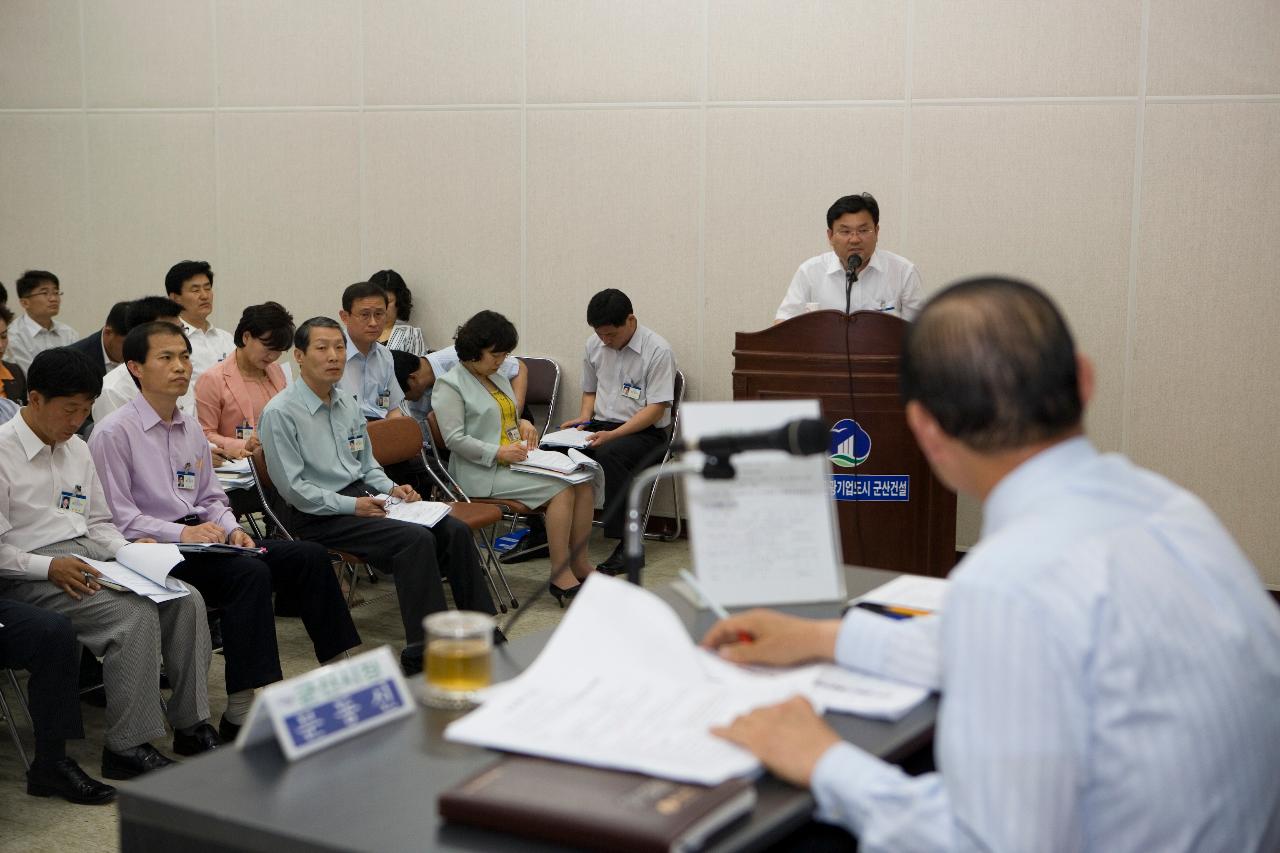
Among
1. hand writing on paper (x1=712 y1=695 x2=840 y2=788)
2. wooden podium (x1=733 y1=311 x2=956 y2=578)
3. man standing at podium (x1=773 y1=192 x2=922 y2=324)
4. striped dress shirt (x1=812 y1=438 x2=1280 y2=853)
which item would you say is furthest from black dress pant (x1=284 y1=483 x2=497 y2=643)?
striped dress shirt (x1=812 y1=438 x2=1280 y2=853)

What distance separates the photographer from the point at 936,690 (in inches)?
69.8

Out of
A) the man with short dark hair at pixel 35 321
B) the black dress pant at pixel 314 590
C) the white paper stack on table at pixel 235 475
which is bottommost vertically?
the black dress pant at pixel 314 590

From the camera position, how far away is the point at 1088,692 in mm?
1266

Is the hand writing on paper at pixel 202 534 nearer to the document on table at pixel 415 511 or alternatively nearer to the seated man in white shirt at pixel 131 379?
the document on table at pixel 415 511

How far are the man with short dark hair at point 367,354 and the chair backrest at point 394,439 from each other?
1.54ft

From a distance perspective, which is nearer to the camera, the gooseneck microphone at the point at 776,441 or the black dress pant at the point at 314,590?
the gooseneck microphone at the point at 776,441

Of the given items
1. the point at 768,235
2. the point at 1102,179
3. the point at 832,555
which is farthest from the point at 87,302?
the point at 832,555

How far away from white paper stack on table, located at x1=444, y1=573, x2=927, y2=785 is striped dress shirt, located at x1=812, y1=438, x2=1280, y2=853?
174 millimetres

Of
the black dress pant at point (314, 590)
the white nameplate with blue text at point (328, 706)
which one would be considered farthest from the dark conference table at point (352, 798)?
the black dress pant at point (314, 590)

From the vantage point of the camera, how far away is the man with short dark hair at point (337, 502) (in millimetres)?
4562

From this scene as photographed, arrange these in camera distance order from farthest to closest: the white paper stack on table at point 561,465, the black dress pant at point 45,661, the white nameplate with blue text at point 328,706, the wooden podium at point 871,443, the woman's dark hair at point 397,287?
the woman's dark hair at point 397,287, the white paper stack on table at point 561,465, the wooden podium at point 871,443, the black dress pant at point 45,661, the white nameplate with blue text at point 328,706

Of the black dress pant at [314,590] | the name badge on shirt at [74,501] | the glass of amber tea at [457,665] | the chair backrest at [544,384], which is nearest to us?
the glass of amber tea at [457,665]

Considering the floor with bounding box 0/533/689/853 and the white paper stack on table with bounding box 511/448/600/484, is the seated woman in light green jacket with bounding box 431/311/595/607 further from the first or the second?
the floor with bounding box 0/533/689/853

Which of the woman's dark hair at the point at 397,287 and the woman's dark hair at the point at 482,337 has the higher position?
the woman's dark hair at the point at 397,287
